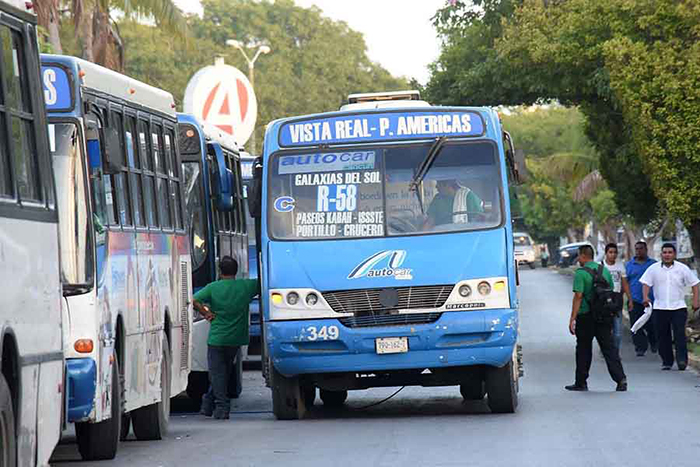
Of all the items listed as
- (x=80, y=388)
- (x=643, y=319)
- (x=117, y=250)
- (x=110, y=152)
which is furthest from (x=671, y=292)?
(x=80, y=388)

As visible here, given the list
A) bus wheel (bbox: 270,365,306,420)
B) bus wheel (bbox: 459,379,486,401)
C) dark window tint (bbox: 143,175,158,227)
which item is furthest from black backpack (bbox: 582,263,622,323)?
dark window tint (bbox: 143,175,158,227)

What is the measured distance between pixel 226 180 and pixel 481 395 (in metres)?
3.91

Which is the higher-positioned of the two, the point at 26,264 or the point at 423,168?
the point at 423,168

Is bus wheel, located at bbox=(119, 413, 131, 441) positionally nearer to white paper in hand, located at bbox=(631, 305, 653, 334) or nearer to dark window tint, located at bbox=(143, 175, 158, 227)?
dark window tint, located at bbox=(143, 175, 158, 227)

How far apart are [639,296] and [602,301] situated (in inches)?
297

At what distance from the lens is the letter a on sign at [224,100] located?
3183cm

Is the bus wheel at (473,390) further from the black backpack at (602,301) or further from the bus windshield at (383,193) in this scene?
the bus windshield at (383,193)

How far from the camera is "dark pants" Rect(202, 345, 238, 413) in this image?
56.3 feet

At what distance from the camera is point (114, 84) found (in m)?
13.4

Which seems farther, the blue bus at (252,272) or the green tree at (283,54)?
the green tree at (283,54)

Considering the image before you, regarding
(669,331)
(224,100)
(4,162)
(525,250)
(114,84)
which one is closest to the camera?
(4,162)

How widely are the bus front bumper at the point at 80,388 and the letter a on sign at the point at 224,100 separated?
20.2 m

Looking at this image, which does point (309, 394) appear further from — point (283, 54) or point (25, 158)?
point (283, 54)

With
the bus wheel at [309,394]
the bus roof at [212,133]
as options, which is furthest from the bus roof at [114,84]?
the bus roof at [212,133]
